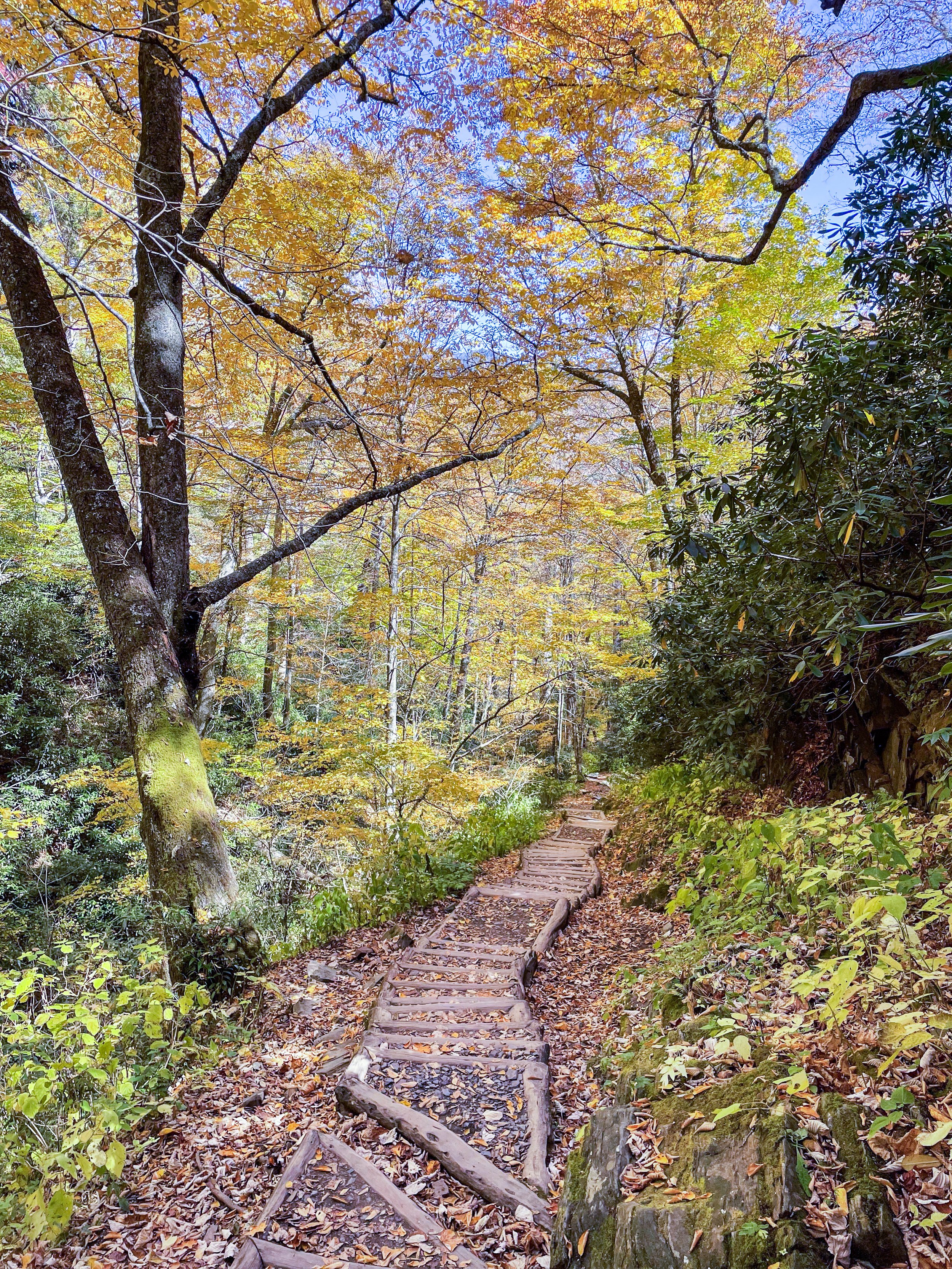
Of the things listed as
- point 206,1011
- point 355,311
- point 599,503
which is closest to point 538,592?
point 599,503

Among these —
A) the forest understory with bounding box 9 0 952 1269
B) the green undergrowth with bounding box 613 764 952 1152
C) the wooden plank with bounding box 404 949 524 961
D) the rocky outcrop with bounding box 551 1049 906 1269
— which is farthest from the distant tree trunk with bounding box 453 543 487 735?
the rocky outcrop with bounding box 551 1049 906 1269

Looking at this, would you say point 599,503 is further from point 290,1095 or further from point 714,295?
point 290,1095

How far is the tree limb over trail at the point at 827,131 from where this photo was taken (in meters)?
3.49

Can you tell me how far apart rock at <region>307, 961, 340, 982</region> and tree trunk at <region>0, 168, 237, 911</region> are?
42.4 inches

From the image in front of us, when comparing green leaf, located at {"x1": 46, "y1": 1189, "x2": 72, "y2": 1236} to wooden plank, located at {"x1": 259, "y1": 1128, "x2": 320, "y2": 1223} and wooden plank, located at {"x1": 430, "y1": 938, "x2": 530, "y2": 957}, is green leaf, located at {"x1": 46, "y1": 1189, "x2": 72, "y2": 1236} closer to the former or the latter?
wooden plank, located at {"x1": 259, "y1": 1128, "x2": 320, "y2": 1223}

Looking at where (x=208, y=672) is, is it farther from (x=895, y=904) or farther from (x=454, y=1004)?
(x=895, y=904)

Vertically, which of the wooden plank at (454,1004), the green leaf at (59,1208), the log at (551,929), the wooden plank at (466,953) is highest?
the green leaf at (59,1208)

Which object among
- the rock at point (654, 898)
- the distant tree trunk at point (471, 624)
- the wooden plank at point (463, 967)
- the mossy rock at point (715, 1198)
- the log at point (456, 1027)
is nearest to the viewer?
the mossy rock at point (715, 1198)

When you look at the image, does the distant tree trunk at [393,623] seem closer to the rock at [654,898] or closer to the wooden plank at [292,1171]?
the rock at [654,898]

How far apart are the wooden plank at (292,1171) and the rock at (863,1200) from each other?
87.7 inches

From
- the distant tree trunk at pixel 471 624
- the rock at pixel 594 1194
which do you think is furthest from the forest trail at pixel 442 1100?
the distant tree trunk at pixel 471 624

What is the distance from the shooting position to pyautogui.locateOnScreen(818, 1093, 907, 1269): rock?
150 cm

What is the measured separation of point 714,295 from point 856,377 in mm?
5958

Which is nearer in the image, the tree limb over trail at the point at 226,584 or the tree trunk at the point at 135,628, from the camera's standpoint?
the tree trunk at the point at 135,628
